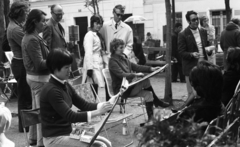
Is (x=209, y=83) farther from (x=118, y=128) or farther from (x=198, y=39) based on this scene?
(x=198, y=39)

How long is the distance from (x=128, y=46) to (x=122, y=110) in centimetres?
124

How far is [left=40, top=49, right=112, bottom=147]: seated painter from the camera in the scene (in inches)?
140

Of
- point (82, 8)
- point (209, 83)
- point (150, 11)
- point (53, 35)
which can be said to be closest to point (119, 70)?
point (53, 35)

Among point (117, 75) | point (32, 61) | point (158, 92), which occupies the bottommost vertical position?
point (158, 92)

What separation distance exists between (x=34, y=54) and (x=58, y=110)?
159cm

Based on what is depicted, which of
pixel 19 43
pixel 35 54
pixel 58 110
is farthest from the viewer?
pixel 19 43

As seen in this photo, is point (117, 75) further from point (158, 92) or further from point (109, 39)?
point (158, 92)

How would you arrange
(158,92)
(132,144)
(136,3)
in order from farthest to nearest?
(136,3), (158,92), (132,144)

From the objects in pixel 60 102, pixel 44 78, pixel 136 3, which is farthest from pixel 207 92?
pixel 136 3

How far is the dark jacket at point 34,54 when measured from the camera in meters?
4.99

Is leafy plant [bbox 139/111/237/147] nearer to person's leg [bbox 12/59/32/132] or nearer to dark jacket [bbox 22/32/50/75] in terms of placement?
dark jacket [bbox 22/32/50/75]

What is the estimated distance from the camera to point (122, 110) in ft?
23.6

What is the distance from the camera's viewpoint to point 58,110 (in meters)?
3.58

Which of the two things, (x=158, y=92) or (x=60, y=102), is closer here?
(x=60, y=102)
